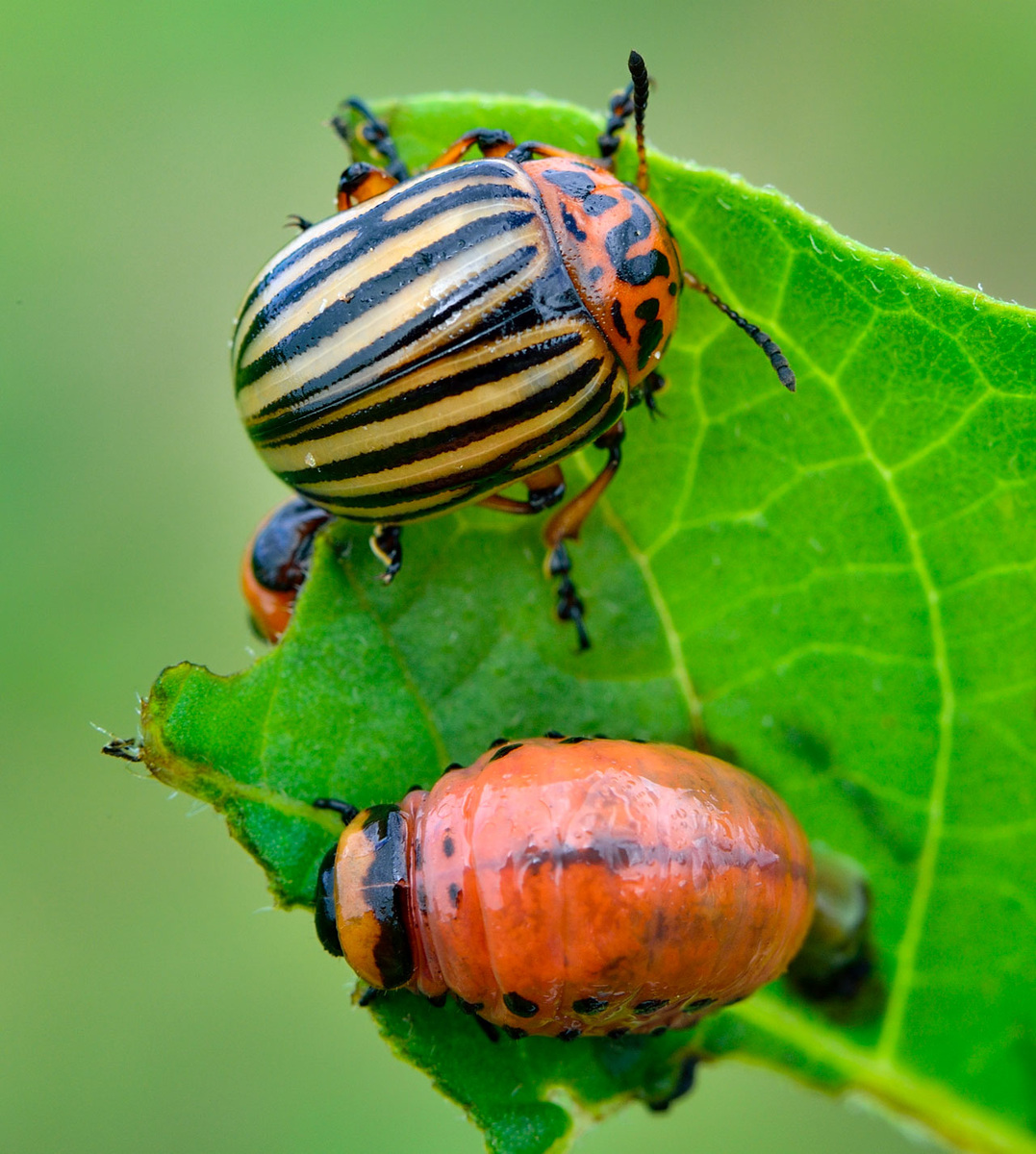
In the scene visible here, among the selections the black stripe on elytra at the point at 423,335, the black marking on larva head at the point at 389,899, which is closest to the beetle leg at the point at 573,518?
the black stripe on elytra at the point at 423,335

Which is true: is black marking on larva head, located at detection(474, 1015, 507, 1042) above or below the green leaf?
below

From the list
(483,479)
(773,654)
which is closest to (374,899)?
(483,479)

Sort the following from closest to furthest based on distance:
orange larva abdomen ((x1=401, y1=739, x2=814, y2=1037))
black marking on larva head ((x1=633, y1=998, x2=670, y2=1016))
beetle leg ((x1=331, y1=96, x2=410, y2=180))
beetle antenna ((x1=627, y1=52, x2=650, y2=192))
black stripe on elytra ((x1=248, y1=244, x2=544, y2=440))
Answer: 1. orange larva abdomen ((x1=401, y1=739, x2=814, y2=1037))
2. black marking on larva head ((x1=633, y1=998, x2=670, y2=1016))
3. black stripe on elytra ((x1=248, y1=244, x2=544, y2=440))
4. beetle antenna ((x1=627, y1=52, x2=650, y2=192))
5. beetle leg ((x1=331, y1=96, x2=410, y2=180))

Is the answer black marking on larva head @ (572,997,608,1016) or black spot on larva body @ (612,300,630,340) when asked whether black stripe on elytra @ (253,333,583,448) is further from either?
black marking on larva head @ (572,997,608,1016)

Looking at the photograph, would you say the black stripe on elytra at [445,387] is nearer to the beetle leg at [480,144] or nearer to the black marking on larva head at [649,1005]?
the beetle leg at [480,144]

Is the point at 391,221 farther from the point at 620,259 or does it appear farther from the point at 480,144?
the point at 620,259

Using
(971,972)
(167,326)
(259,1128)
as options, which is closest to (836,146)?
(167,326)

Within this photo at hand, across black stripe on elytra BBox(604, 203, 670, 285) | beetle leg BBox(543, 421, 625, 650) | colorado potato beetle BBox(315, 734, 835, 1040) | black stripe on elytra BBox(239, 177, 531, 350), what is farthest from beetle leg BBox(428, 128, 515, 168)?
colorado potato beetle BBox(315, 734, 835, 1040)
